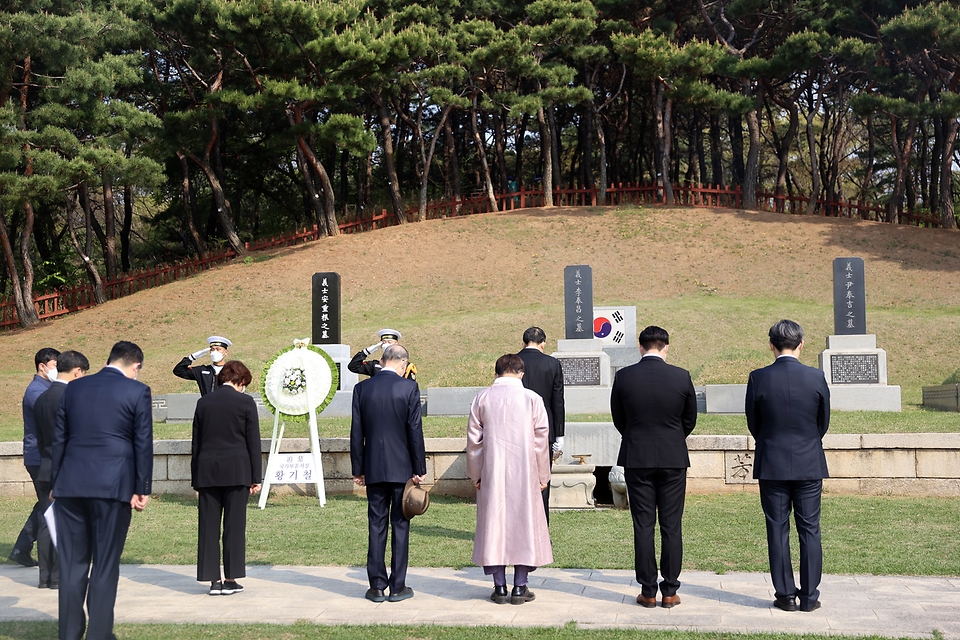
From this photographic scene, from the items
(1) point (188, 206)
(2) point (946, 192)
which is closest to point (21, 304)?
(1) point (188, 206)

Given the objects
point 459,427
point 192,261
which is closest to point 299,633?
point 459,427

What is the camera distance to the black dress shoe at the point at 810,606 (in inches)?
210

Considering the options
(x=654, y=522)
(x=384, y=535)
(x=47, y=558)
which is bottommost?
(x=47, y=558)

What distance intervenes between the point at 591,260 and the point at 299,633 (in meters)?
24.5

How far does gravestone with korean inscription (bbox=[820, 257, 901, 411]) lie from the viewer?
46.7 feet

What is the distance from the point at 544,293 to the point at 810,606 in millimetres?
21234

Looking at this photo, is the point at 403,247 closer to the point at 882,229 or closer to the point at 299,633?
the point at 882,229

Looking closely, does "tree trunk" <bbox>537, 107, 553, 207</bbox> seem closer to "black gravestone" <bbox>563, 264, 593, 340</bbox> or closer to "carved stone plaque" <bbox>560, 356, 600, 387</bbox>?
"black gravestone" <bbox>563, 264, 593, 340</bbox>

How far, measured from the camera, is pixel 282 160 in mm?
37469

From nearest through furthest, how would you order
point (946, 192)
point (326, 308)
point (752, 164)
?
point (326, 308) → point (946, 192) → point (752, 164)

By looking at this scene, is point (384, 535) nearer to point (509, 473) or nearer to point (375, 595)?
point (375, 595)

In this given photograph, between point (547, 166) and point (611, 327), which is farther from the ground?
point (547, 166)

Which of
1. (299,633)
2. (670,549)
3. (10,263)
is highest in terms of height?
(10,263)

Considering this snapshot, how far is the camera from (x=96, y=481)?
491cm
